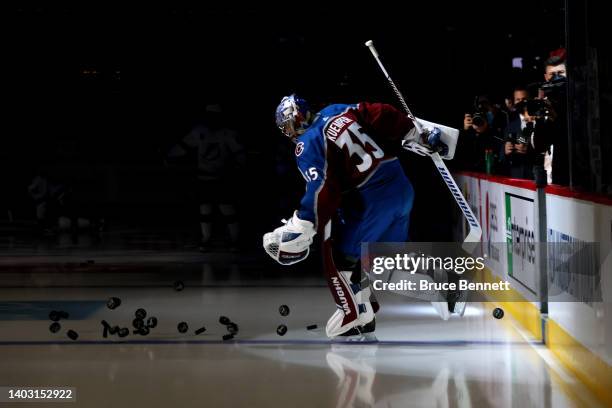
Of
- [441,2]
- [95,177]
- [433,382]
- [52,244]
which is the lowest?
[433,382]

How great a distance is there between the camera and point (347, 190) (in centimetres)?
733

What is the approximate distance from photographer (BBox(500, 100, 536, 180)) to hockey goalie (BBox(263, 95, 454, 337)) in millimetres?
1156

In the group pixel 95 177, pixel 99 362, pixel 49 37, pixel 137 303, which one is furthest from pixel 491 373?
pixel 49 37

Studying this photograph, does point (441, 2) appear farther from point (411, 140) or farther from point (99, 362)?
point (99, 362)

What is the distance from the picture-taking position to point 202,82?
22.4 metres

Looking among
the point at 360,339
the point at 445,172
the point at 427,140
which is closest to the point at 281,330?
the point at 360,339

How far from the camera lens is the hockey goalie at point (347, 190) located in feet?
22.9

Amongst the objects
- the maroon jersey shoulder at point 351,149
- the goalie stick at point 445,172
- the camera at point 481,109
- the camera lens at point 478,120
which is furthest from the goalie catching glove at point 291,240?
the camera at point 481,109

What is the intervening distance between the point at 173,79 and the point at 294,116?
1559 cm

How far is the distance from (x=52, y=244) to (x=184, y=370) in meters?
9.63

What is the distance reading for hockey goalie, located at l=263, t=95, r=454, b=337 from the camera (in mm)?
6988

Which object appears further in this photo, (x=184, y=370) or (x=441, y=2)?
(x=441, y=2)

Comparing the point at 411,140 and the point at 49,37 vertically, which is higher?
the point at 49,37

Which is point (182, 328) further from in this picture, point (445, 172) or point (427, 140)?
point (445, 172)
